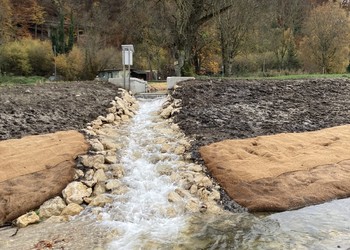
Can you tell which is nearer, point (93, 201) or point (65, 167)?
point (93, 201)

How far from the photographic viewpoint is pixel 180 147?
8.51 m

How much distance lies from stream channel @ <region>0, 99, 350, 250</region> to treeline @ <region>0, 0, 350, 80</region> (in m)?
13.5

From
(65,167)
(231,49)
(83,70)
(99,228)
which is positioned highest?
(231,49)

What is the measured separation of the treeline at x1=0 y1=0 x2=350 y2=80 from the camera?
68.5ft

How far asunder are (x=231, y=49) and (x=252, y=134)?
13966 millimetres

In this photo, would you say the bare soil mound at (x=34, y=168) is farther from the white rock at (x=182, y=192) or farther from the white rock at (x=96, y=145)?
the white rock at (x=182, y=192)

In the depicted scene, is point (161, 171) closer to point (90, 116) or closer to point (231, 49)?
point (90, 116)

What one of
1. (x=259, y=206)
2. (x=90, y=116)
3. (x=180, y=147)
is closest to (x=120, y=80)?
(x=90, y=116)

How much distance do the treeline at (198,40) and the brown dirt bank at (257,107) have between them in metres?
6.41

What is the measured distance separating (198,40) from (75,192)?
65.2 feet

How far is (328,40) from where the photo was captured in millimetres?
26125

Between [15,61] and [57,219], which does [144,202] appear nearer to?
[57,219]

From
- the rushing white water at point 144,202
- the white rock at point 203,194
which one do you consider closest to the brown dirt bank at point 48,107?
the rushing white water at point 144,202

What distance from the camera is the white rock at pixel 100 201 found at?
6.35m
